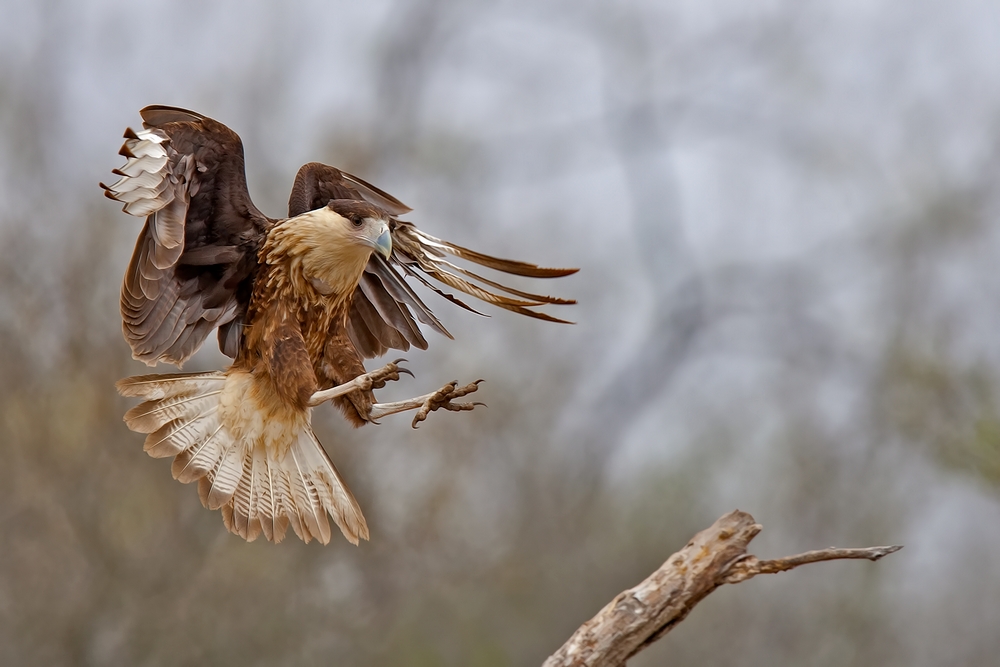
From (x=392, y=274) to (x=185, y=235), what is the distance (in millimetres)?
498

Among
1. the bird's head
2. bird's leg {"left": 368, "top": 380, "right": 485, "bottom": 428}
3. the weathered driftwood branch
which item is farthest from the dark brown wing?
the weathered driftwood branch

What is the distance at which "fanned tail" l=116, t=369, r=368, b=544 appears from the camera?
2.05 metres

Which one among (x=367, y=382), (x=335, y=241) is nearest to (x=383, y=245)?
(x=335, y=241)

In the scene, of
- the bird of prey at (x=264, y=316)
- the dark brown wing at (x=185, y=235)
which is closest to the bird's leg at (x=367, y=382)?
the bird of prey at (x=264, y=316)

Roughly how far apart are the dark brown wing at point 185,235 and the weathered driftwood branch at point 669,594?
1.09m

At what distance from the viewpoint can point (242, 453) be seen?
2.10 meters

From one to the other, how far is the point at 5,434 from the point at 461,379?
2147 millimetres

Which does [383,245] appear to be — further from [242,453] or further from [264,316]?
[242,453]

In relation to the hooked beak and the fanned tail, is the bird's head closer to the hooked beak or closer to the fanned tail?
the hooked beak

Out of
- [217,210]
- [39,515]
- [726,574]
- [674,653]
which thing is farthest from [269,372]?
[674,653]

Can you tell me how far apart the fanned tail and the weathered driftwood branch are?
1.99 ft

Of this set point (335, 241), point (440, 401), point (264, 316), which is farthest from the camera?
point (264, 316)

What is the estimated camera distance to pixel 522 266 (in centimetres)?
178

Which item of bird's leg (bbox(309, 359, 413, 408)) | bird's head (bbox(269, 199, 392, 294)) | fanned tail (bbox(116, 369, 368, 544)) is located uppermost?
bird's head (bbox(269, 199, 392, 294))
